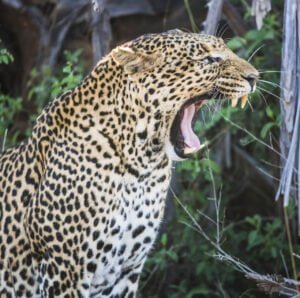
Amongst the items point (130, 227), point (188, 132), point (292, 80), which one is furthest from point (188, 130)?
point (292, 80)

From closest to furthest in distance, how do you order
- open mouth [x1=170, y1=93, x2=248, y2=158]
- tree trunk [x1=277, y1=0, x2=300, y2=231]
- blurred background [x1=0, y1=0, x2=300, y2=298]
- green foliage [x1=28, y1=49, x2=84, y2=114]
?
open mouth [x1=170, y1=93, x2=248, y2=158], tree trunk [x1=277, y1=0, x2=300, y2=231], blurred background [x1=0, y1=0, x2=300, y2=298], green foliage [x1=28, y1=49, x2=84, y2=114]

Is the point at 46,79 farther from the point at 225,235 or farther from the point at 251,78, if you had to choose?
the point at 251,78

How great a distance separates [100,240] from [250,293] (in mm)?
2931

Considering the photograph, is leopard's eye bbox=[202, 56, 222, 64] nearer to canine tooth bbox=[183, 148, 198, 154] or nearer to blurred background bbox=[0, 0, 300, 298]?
canine tooth bbox=[183, 148, 198, 154]

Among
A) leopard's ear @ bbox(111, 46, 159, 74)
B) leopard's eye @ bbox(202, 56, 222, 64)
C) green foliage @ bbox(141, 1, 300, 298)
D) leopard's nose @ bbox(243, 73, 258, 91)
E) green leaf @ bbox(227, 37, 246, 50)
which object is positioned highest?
green leaf @ bbox(227, 37, 246, 50)

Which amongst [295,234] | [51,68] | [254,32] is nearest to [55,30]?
[51,68]

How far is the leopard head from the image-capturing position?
542cm

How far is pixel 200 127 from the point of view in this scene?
7977 millimetres

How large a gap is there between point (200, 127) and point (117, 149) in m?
2.47

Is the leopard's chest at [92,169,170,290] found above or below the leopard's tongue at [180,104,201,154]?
below

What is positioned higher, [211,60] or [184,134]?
[211,60]

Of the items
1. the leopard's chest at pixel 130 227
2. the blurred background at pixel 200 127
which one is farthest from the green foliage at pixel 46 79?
the leopard's chest at pixel 130 227

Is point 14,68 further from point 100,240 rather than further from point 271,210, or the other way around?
point 100,240

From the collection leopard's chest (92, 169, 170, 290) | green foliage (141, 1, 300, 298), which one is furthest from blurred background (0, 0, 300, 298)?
leopard's chest (92, 169, 170, 290)
